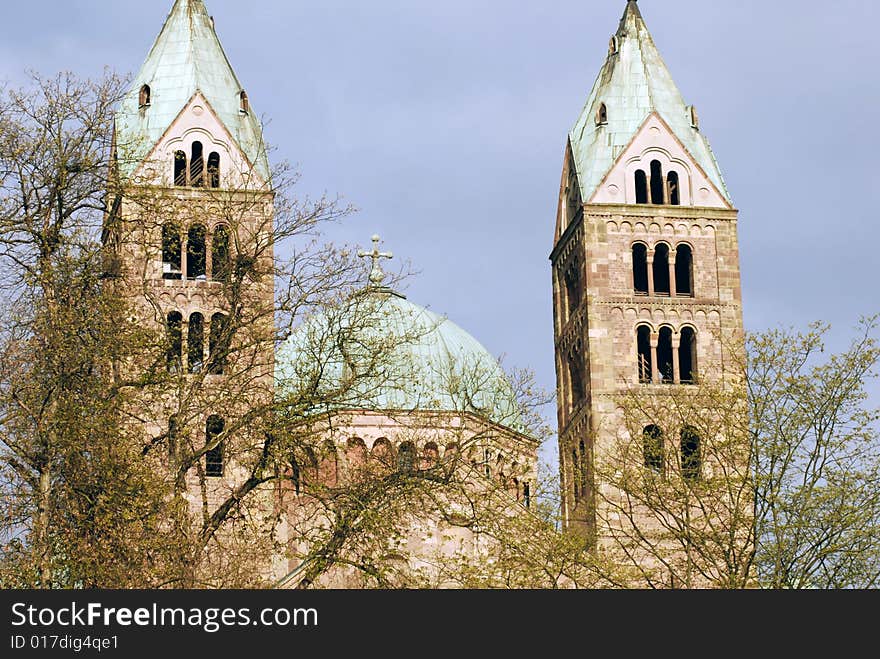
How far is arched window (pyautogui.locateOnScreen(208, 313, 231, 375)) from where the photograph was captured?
1230 inches

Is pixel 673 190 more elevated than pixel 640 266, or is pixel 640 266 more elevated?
pixel 673 190

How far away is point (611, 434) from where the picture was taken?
55562 mm

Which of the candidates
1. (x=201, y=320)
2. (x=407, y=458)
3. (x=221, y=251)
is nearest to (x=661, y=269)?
(x=201, y=320)

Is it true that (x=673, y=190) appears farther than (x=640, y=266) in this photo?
Yes

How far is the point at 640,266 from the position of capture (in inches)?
2329

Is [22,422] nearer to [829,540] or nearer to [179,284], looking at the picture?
[829,540]

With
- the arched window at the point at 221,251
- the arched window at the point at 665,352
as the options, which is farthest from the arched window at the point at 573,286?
the arched window at the point at 221,251

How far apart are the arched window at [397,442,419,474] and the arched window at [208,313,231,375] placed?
348 cm

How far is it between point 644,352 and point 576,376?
99.4 inches

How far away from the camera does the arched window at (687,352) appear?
58125 millimetres

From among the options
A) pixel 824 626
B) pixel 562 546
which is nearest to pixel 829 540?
pixel 562 546

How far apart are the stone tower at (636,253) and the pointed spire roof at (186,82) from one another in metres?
11.1

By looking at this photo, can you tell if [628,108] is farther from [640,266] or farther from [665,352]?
[665,352]

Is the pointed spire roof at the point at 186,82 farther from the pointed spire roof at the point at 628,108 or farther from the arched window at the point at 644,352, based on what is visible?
the arched window at the point at 644,352
